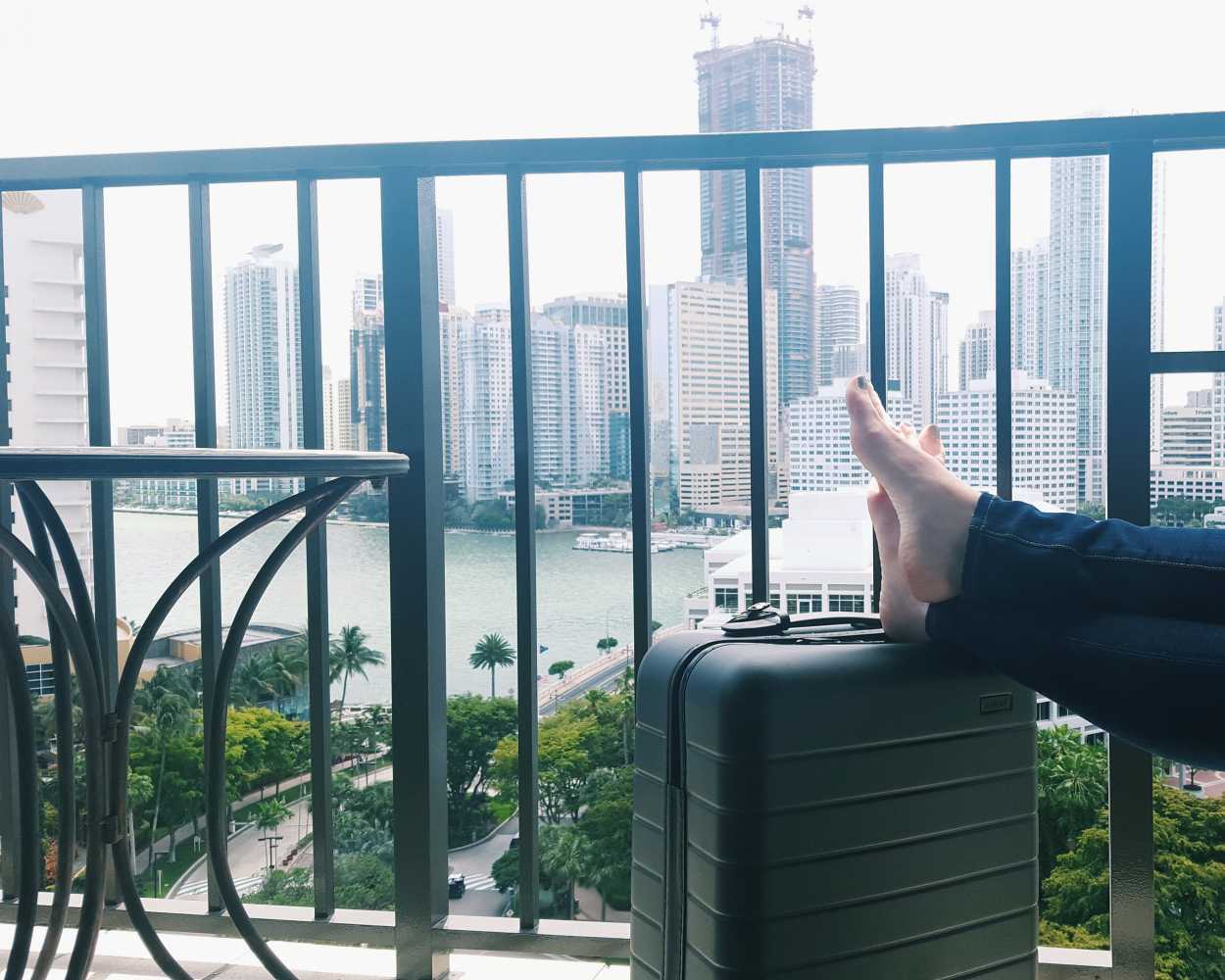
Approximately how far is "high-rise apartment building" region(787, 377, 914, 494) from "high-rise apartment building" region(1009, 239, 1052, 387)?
0.24 metres

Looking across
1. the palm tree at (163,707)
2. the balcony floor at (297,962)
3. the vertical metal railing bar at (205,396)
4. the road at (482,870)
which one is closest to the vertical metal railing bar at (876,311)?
the balcony floor at (297,962)

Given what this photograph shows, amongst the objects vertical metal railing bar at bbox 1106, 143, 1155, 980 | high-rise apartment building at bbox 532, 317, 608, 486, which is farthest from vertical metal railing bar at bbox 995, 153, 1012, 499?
high-rise apartment building at bbox 532, 317, 608, 486

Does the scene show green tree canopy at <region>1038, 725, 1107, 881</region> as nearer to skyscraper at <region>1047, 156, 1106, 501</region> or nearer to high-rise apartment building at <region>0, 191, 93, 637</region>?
skyscraper at <region>1047, 156, 1106, 501</region>

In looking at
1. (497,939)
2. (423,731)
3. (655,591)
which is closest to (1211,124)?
(655,591)

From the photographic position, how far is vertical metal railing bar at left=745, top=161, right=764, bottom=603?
4.04ft

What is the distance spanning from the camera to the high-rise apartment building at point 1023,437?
1.24 metres

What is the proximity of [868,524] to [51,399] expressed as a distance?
1345 millimetres

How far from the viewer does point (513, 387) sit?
1260 mm

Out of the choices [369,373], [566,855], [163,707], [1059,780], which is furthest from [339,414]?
[566,855]

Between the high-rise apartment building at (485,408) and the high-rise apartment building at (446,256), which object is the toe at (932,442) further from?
the high-rise apartment building at (446,256)

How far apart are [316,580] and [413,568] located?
141mm

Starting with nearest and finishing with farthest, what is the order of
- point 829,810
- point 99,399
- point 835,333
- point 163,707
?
point 829,810 → point 99,399 → point 835,333 → point 163,707

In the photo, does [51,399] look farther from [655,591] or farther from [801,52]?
[801,52]

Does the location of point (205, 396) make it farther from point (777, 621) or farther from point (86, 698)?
point (777, 621)
